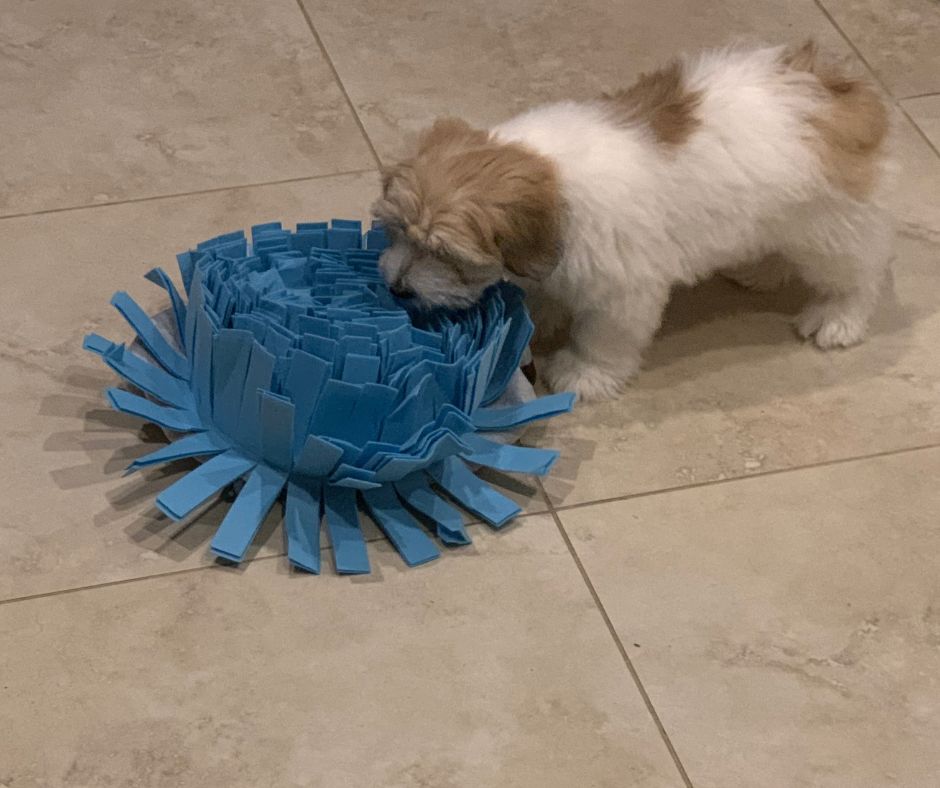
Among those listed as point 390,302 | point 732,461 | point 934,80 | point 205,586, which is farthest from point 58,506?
point 934,80

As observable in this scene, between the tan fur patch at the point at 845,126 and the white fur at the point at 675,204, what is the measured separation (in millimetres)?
21

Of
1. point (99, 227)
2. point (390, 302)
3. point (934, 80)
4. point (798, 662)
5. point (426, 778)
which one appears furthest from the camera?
point (934, 80)

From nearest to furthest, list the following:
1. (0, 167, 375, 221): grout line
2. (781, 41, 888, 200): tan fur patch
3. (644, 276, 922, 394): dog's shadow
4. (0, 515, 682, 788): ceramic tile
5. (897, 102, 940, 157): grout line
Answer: (0, 515, 682, 788): ceramic tile → (781, 41, 888, 200): tan fur patch → (644, 276, 922, 394): dog's shadow → (0, 167, 375, 221): grout line → (897, 102, 940, 157): grout line

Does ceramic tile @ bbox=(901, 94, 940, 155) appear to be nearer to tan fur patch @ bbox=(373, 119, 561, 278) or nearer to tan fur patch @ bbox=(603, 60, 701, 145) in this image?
tan fur patch @ bbox=(603, 60, 701, 145)

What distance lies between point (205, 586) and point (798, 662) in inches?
27.9

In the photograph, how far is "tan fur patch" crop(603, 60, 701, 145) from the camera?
1.74 metres

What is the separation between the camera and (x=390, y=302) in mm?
1753

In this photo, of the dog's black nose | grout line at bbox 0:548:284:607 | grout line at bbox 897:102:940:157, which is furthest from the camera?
grout line at bbox 897:102:940:157

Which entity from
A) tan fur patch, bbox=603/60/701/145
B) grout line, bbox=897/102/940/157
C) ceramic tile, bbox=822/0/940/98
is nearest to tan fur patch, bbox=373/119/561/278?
Answer: tan fur patch, bbox=603/60/701/145

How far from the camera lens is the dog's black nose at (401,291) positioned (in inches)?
66.2

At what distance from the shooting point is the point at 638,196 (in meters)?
1.71

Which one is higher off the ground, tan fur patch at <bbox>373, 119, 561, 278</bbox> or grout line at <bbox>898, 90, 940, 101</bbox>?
tan fur patch at <bbox>373, 119, 561, 278</bbox>

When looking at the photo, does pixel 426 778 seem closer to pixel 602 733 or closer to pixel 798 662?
pixel 602 733

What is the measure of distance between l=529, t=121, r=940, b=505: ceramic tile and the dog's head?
0.29 m
